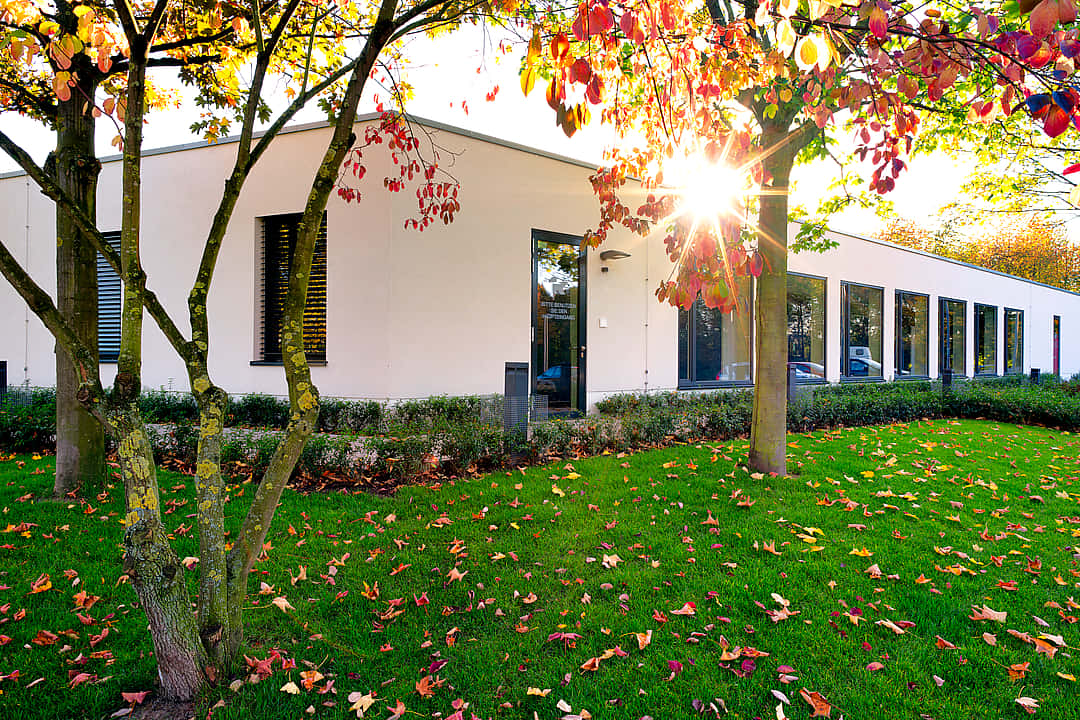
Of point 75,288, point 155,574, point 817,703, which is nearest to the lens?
point 155,574

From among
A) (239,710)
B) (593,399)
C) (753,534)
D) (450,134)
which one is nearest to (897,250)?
(593,399)

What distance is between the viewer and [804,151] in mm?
6355

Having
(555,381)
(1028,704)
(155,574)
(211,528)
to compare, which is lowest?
(1028,704)

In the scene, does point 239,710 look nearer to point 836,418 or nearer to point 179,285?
point 179,285

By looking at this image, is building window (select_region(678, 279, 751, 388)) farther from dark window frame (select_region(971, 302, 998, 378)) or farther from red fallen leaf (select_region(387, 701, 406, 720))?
dark window frame (select_region(971, 302, 998, 378))

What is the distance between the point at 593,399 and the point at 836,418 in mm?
3751

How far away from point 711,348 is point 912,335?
8.11m

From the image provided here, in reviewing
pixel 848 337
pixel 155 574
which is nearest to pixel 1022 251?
pixel 848 337

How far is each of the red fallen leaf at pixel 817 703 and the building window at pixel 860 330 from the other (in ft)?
41.8

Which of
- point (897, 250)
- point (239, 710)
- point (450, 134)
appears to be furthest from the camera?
point (897, 250)

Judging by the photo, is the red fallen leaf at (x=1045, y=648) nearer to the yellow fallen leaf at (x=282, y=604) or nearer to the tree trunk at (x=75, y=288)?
the yellow fallen leaf at (x=282, y=604)

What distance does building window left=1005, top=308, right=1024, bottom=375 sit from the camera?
66.6ft

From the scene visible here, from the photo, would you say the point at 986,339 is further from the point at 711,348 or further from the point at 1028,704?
the point at 1028,704

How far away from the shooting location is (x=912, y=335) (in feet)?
52.1
